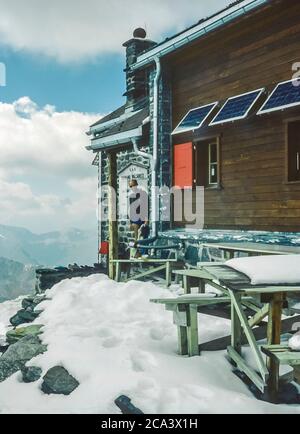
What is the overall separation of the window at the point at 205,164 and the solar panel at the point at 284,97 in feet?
7.97

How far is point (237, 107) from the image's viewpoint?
8.27m

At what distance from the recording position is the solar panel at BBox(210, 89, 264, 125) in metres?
7.91

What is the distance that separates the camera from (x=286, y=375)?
3.71 m

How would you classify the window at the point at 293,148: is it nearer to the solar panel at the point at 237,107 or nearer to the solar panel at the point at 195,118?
the solar panel at the point at 237,107

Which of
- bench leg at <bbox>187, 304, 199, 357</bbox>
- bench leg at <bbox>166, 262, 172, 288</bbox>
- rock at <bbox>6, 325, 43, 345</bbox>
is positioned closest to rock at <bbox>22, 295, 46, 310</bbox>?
rock at <bbox>6, 325, 43, 345</bbox>

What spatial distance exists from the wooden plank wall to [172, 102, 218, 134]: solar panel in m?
0.28

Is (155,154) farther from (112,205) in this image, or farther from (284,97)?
(284,97)

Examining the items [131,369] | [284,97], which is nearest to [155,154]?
[284,97]

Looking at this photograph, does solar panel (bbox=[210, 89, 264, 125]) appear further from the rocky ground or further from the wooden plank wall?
the rocky ground

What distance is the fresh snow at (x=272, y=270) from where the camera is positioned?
349 cm

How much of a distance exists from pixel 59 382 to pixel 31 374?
597 millimetres

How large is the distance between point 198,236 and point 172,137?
287 cm

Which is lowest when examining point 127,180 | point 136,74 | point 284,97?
point 127,180

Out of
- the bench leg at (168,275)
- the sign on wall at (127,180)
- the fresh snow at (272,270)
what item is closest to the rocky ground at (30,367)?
the fresh snow at (272,270)
